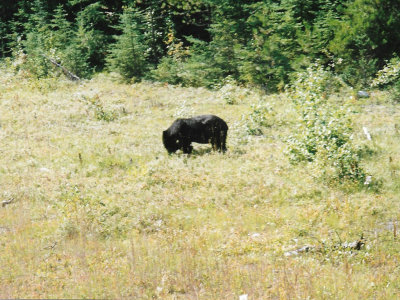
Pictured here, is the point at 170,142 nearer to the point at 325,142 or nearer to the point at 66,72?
the point at 325,142

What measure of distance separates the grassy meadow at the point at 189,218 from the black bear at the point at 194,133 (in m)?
0.36

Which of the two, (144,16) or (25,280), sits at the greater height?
(144,16)

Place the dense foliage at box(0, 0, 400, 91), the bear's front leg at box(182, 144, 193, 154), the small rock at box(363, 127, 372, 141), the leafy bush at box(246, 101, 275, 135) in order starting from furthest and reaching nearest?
the dense foliage at box(0, 0, 400, 91) < the leafy bush at box(246, 101, 275, 135) < the small rock at box(363, 127, 372, 141) < the bear's front leg at box(182, 144, 193, 154)

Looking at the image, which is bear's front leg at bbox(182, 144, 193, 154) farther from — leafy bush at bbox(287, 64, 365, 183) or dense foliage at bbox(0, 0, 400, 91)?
dense foliage at bbox(0, 0, 400, 91)

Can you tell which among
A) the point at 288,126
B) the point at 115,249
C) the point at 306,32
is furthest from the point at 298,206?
the point at 306,32

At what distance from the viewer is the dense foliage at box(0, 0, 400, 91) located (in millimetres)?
18688

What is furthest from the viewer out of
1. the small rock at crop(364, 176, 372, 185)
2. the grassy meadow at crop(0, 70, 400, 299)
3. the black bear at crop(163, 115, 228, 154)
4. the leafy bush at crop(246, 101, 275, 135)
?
the leafy bush at crop(246, 101, 275, 135)

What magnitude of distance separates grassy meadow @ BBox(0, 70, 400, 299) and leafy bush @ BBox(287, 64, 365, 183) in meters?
0.39

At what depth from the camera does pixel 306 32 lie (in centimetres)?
2033

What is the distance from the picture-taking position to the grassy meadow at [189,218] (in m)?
5.39

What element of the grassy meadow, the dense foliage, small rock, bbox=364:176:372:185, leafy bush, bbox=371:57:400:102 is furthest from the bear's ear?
leafy bush, bbox=371:57:400:102

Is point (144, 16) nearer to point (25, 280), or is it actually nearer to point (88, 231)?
point (88, 231)

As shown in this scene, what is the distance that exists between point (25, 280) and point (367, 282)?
4633 mm

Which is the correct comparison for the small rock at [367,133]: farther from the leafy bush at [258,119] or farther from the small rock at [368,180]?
the small rock at [368,180]
